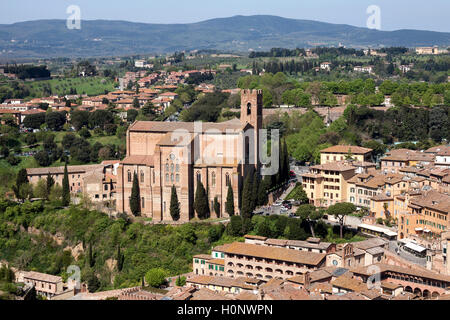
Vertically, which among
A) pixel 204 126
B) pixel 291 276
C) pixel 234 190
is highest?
pixel 204 126

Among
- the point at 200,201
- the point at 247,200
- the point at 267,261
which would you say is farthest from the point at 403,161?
the point at 267,261

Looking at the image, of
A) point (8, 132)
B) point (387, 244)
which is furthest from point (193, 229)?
point (8, 132)

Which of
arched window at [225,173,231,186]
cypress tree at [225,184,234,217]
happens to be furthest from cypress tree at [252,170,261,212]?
arched window at [225,173,231,186]

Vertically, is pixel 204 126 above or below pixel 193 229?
above

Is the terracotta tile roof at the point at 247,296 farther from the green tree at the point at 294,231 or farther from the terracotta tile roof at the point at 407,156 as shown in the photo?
the terracotta tile roof at the point at 407,156

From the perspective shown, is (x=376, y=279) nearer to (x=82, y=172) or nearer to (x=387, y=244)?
(x=387, y=244)

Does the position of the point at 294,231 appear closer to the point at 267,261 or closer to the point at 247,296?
the point at 267,261
